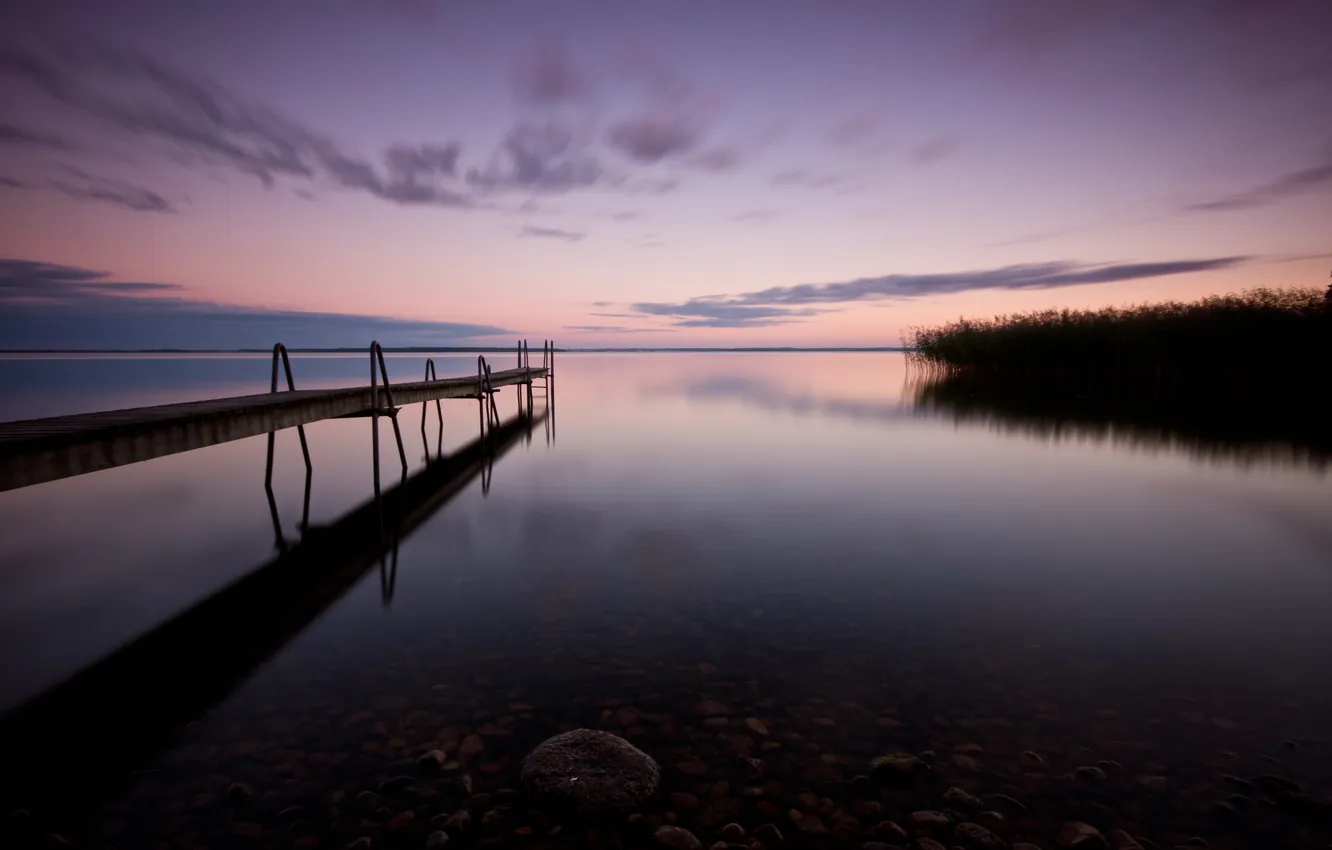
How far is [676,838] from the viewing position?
4074mm

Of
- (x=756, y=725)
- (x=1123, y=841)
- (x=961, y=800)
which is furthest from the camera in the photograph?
(x=756, y=725)

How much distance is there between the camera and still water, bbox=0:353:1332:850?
4.41 meters

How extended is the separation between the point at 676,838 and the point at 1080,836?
2.57 meters

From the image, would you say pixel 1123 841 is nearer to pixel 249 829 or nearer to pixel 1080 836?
pixel 1080 836

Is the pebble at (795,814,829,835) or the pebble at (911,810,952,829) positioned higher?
the pebble at (911,810,952,829)

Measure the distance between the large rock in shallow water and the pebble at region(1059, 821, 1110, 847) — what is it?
2.65m

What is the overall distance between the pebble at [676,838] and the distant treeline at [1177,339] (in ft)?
126

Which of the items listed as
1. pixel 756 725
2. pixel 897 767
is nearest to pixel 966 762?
pixel 897 767

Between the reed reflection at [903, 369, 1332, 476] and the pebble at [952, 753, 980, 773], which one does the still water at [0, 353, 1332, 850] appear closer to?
the pebble at [952, 753, 980, 773]

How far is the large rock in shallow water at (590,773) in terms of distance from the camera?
4383mm

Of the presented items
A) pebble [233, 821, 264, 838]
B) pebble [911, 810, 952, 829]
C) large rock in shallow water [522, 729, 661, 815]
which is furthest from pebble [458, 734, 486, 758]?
pebble [911, 810, 952, 829]

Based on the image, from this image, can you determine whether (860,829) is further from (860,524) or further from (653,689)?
(860,524)

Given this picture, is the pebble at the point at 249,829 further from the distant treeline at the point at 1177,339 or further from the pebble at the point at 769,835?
the distant treeline at the point at 1177,339

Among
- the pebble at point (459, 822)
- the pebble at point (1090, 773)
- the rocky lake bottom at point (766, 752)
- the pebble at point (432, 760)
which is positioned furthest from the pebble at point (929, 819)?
the pebble at point (432, 760)
